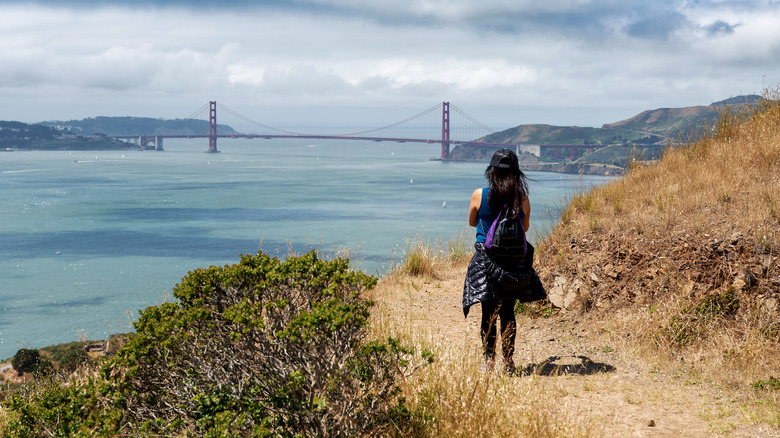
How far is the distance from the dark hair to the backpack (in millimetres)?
62

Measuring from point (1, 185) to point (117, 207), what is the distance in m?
42.9

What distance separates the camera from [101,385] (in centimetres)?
352

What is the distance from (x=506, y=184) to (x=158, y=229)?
74.2 meters

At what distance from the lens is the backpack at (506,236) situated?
4457mm

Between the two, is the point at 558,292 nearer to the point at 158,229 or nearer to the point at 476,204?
the point at 476,204

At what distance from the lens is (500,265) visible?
4.56 metres

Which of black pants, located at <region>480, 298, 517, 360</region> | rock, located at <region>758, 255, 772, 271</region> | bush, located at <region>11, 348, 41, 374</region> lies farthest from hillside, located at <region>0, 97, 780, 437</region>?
bush, located at <region>11, 348, 41, 374</region>

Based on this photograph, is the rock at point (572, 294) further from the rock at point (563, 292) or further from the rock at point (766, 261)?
the rock at point (766, 261)

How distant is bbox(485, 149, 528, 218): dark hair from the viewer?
4441 millimetres

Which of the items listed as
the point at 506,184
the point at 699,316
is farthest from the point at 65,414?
the point at 699,316

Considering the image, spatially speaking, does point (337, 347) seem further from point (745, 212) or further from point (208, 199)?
point (208, 199)

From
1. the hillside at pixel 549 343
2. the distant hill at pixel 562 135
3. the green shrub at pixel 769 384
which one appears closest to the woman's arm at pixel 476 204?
the hillside at pixel 549 343

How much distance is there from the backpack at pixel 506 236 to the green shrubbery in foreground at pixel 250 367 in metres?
1.36

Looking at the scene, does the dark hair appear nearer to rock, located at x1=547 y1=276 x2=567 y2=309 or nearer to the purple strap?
the purple strap
